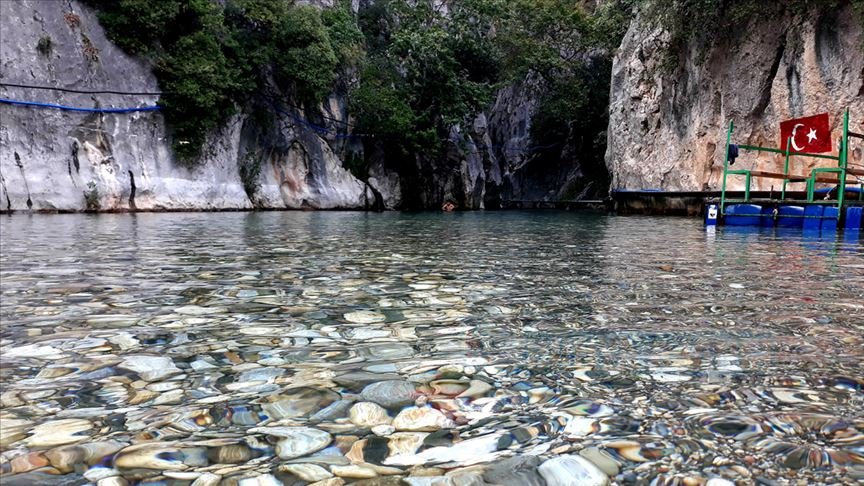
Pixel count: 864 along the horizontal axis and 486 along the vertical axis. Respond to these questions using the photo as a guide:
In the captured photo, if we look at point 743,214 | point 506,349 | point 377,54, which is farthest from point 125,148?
point 506,349

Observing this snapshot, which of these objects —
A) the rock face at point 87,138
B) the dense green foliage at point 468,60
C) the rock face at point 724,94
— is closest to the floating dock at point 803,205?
the rock face at point 724,94

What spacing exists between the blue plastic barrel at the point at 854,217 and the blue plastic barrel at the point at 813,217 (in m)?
0.45

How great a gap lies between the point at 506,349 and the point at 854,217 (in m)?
11.9

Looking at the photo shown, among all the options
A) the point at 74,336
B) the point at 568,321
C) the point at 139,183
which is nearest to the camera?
the point at 74,336

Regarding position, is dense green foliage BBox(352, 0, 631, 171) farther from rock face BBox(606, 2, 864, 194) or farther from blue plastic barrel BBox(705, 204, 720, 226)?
blue plastic barrel BBox(705, 204, 720, 226)

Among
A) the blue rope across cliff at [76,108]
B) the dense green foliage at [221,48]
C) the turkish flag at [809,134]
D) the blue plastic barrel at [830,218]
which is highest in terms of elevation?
the dense green foliage at [221,48]

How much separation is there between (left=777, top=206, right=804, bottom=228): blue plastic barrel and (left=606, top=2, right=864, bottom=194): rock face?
5.10 m

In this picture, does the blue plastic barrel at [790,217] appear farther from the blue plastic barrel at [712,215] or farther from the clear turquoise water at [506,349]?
the clear turquoise water at [506,349]

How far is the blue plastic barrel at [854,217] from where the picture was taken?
10.9 meters

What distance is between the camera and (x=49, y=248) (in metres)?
6.46

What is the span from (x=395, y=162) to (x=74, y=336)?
3041 cm

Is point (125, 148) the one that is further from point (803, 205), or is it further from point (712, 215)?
point (803, 205)

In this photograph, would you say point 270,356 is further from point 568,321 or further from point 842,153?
point 842,153

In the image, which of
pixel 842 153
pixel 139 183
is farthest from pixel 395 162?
pixel 842 153
